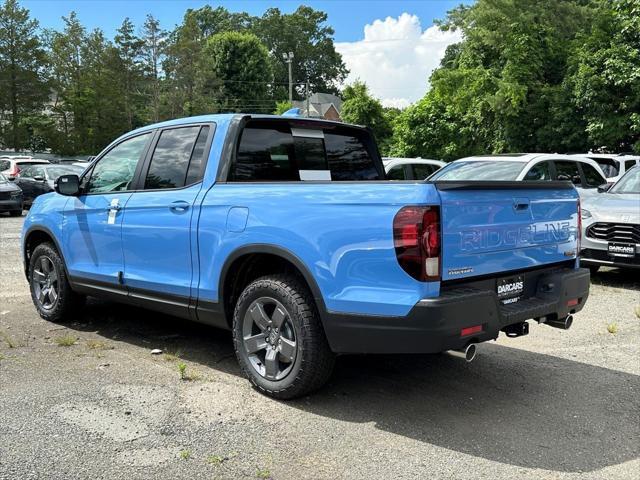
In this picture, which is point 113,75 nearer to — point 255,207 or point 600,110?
point 600,110

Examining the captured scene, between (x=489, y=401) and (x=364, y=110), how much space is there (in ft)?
102

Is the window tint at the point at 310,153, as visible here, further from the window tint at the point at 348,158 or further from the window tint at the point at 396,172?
the window tint at the point at 396,172

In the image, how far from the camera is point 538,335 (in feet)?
19.3

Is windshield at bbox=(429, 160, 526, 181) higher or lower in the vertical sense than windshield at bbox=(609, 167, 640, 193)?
higher

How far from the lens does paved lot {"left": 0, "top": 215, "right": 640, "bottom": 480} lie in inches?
128

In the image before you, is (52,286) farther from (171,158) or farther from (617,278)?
(617,278)

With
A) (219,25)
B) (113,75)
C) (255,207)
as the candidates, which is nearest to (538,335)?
(255,207)

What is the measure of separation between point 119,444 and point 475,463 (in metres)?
2.01

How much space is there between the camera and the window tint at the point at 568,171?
9898 mm

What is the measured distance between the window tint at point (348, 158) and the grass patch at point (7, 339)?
3.15m

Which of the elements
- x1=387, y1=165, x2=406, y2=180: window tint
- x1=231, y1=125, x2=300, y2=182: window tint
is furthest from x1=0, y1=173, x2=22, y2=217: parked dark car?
x1=231, y1=125, x2=300, y2=182: window tint

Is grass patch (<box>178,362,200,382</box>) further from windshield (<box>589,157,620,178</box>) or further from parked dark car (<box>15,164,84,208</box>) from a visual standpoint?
parked dark car (<box>15,164,84,208</box>)

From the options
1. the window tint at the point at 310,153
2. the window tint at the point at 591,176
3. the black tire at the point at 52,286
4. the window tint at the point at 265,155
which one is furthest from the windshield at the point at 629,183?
the black tire at the point at 52,286

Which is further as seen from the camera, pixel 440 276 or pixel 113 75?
pixel 113 75
